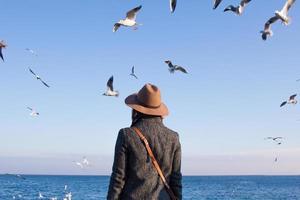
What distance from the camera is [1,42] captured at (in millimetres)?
9531

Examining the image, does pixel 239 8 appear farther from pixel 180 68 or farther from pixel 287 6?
pixel 287 6

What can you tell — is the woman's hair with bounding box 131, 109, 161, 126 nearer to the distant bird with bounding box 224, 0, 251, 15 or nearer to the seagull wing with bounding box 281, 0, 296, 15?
the seagull wing with bounding box 281, 0, 296, 15

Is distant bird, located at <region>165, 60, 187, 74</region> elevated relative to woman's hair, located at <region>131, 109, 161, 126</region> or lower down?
elevated

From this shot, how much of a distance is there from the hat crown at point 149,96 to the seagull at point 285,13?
10.6 feet

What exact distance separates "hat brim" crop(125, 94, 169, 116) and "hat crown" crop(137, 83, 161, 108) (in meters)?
0.04

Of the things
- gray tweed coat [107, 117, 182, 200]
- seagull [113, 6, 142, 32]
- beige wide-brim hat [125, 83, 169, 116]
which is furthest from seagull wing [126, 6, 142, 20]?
gray tweed coat [107, 117, 182, 200]

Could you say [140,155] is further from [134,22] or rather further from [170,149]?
[134,22]

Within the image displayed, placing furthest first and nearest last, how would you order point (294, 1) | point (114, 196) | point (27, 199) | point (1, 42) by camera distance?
point (27, 199)
point (1, 42)
point (294, 1)
point (114, 196)

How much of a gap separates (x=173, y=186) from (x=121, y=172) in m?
0.57

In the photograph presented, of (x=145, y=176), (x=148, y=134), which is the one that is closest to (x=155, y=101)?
(x=148, y=134)

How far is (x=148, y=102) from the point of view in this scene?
636 centimetres

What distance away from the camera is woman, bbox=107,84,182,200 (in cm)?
613

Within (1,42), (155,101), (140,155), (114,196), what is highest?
(1,42)

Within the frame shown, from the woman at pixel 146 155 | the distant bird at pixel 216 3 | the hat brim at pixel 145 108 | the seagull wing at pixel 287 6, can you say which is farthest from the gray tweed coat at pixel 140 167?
the seagull wing at pixel 287 6
